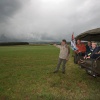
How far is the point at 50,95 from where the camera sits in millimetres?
5070

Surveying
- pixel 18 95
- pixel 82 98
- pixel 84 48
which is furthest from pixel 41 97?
pixel 84 48

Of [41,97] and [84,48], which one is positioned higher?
[84,48]

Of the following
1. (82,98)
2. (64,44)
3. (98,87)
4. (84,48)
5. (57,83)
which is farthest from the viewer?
(84,48)

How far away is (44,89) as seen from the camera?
18.8 feet

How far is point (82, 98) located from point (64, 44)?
160 inches

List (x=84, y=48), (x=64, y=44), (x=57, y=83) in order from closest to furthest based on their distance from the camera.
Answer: (x=57, y=83) < (x=64, y=44) < (x=84, y=48)

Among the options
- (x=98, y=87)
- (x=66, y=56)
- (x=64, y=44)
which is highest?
(x=64, y=44)

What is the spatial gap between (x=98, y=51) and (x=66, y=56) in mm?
2441

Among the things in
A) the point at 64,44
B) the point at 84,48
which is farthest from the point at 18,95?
the point at 84,48

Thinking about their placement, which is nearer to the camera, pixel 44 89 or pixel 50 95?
pixel 50 95

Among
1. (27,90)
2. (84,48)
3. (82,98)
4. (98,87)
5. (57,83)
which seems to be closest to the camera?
(82,98)

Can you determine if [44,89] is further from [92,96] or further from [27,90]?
[92,96]

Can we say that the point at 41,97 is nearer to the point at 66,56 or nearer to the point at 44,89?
the point at 44,89

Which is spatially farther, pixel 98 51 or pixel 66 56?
pixel 66 56
